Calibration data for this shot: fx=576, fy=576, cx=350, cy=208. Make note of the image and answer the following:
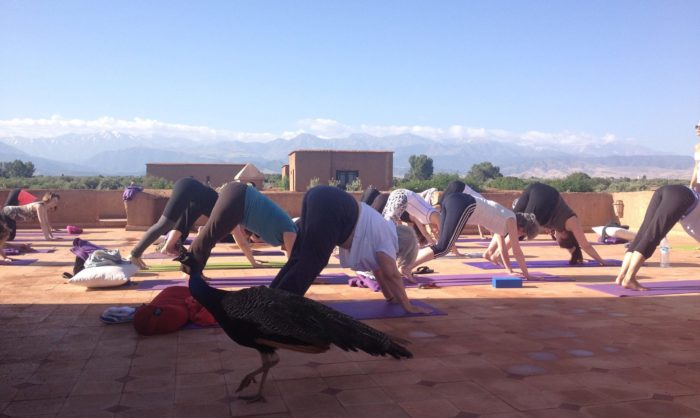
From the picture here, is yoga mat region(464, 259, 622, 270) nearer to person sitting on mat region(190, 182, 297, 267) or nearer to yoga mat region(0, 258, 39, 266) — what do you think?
person sitting on mat region(190, 182, 297, 267)

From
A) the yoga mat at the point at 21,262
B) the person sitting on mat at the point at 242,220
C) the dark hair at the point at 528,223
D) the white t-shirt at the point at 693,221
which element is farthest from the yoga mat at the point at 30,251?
the white t-shirt at the point at 693,221

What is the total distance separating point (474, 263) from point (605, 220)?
10816 millimetres

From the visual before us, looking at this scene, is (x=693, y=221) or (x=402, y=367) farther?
(x=693, y=221)

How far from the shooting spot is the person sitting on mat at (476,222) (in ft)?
25.9

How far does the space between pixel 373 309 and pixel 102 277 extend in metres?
3.54

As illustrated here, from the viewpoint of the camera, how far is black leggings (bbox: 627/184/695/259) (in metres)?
7.41

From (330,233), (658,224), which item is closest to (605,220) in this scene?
(658,224)

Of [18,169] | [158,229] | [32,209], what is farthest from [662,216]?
[18,169]

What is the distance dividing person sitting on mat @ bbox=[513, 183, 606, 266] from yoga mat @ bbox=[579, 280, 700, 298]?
5.39 ft

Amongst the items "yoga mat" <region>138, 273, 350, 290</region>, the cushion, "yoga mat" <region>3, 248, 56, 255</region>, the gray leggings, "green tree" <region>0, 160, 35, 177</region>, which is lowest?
"green tree" <region>0, 160, 35, 177</region>

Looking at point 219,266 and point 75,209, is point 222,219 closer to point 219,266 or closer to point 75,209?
point 219,266

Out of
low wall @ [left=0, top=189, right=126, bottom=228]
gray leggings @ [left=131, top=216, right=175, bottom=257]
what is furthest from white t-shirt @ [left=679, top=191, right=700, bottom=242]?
low wall @ [left=0, top=189, right=126, bottom=228]

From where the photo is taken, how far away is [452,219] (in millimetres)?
7945

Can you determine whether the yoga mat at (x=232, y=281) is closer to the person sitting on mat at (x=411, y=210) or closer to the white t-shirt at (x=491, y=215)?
the person sitting on mat at (x=411, y=210)
